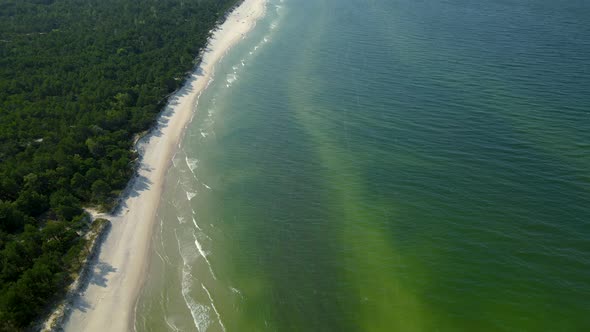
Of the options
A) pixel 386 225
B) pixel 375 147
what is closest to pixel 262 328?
pixel 386 225

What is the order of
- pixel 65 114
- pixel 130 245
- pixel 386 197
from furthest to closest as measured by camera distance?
1. pixel 65 114
2. pixel 386 197
3. pixel 130 245

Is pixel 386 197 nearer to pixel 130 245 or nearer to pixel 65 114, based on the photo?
pixel 130 245

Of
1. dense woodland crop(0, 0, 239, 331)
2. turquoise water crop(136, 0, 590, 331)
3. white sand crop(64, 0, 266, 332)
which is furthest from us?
dense woodland crop(0, 0, 239, 331)

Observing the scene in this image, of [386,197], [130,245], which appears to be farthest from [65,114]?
[386,197]

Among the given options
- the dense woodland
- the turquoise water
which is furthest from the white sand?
the dense woodland

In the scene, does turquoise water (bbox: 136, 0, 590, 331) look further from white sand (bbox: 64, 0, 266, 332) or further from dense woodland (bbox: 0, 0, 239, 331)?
dense woodland (bbox: 0, 0, 239, 331)

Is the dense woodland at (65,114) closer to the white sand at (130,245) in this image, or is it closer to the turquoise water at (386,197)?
the white sand at (130,245)

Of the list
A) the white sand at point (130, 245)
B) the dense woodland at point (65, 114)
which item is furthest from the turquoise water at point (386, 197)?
the dense woodland at point (65, 114)
